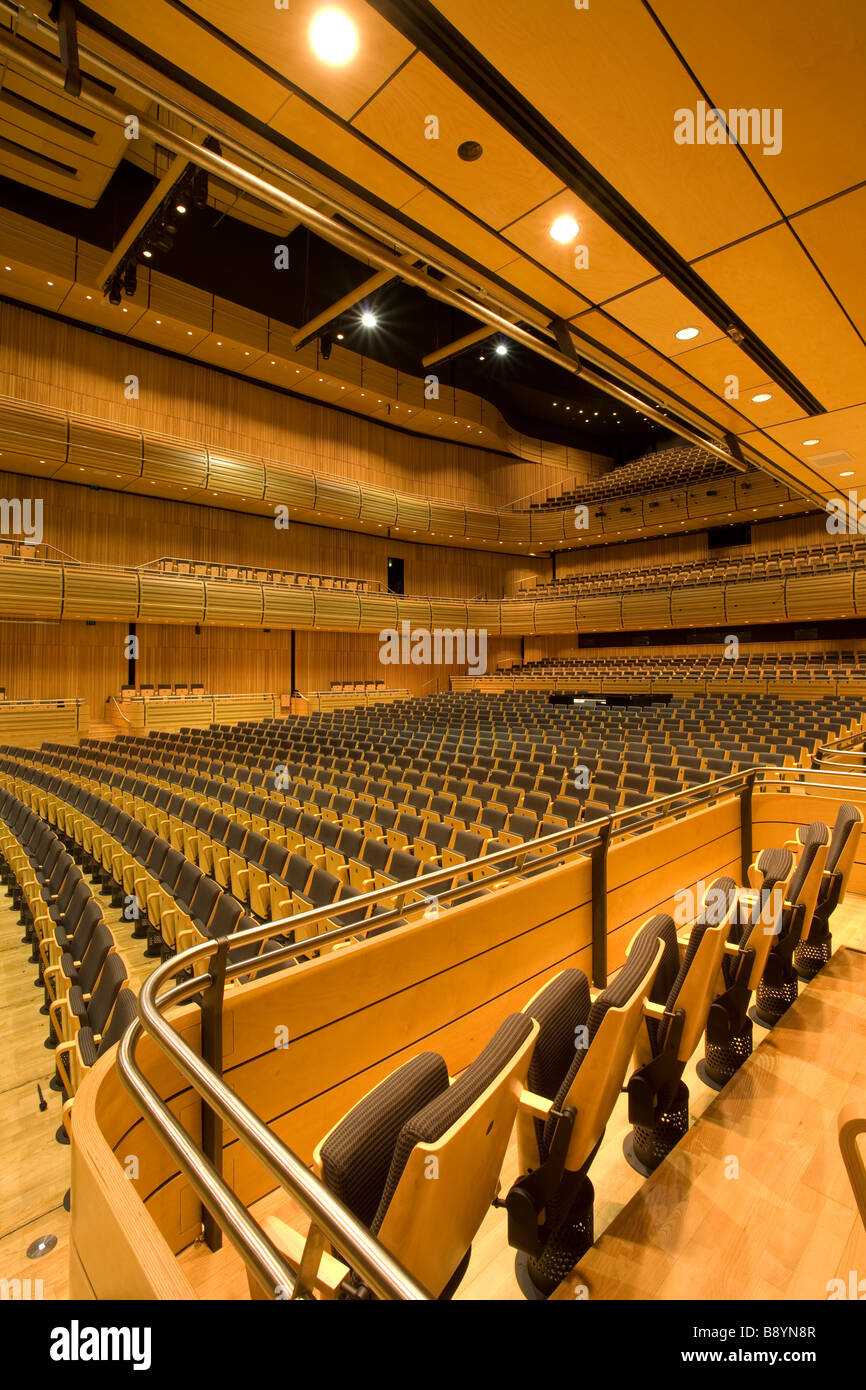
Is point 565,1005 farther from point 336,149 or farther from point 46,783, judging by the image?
point 46,783

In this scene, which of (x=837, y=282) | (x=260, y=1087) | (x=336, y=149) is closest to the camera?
(x=260, y=1087)

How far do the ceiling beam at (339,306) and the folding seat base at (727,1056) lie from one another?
988 cm

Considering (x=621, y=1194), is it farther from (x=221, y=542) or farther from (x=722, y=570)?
(x=722, y=570)

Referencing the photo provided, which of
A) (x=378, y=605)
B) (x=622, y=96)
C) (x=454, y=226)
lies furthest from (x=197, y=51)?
(x=378, y=605)

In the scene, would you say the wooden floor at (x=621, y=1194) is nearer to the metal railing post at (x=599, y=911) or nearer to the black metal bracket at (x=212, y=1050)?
the black metal bracket at (x=212, y=1050)

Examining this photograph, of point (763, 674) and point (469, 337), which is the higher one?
point (469, 337)

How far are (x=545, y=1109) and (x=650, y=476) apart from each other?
1698cm

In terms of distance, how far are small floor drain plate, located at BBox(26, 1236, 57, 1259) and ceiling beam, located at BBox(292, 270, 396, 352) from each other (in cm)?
1024

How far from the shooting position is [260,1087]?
1.57m

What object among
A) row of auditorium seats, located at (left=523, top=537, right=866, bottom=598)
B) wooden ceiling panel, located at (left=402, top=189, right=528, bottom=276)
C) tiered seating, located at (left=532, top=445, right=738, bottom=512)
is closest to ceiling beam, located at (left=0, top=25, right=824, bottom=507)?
wooden ceiling panel, located at (left=402, top=189, right=528, bottom=276)

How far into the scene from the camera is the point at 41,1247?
1701 millimetres

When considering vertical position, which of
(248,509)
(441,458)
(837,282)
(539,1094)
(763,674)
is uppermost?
→ (441,458)

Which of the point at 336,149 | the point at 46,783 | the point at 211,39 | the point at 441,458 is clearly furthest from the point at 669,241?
the point at 441,458

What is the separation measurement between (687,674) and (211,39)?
1289 cm
